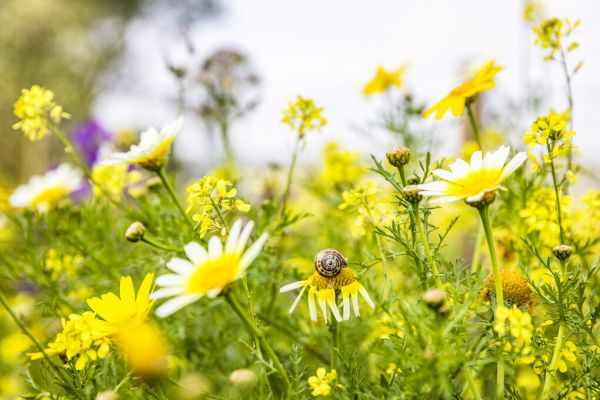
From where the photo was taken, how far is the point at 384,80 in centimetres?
147

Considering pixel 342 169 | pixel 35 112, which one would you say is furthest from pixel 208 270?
pixel 342 169

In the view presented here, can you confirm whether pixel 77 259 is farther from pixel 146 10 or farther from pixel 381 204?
pixel 146 10

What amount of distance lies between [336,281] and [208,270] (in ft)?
0.60

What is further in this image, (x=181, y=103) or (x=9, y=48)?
A: (x=9, y=48)

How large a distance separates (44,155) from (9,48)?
7.08ft

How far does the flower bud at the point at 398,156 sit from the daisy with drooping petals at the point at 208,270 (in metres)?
0.21

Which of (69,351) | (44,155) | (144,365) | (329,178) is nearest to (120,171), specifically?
(329,178)

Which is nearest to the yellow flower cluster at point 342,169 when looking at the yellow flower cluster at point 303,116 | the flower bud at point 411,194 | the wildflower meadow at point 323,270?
the wildflower meadow at point 323,270

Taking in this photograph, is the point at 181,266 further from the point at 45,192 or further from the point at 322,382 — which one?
the point at 45,192

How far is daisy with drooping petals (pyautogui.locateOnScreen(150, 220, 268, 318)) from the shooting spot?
1.72 ft

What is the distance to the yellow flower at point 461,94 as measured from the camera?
2.75ft

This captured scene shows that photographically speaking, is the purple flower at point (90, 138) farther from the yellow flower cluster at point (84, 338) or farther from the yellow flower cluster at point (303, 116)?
the yellow flower cluster at point (84, 338)

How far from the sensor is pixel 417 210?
645mm

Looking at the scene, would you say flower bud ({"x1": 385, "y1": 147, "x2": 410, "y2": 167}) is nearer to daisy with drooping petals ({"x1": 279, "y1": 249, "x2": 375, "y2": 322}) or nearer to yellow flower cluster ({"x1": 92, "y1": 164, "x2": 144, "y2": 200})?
daisy with drooping petals ({"x1": 279, "y1": 249, "x2": 375, "y2": 322})
